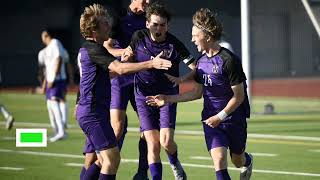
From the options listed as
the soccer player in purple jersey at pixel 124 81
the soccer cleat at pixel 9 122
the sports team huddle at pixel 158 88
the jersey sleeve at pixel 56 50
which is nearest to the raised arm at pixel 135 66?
the sports team huddle at pixel 158 88

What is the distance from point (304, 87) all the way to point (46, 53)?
21601mm

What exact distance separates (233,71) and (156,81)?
1.60 m

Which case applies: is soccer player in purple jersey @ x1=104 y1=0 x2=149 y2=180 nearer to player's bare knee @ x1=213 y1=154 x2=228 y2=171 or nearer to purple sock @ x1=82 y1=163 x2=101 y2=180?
purple sock @ x1=82 y1=163 x2=101 y2=180

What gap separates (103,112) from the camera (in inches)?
435

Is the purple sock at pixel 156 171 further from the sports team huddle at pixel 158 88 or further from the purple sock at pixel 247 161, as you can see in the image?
the purple sock at pixel 247 161

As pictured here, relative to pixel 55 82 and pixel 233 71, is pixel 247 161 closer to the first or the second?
pixel 233 71

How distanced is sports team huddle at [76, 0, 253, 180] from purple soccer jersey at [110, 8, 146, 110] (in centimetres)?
55

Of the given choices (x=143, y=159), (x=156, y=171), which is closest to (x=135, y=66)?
(x=156, y=171)

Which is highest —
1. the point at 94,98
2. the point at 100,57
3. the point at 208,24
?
the point at 208,24

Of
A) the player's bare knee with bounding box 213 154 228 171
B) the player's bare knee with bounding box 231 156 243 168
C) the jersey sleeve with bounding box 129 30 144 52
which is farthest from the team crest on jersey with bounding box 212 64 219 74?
the jersey sleeve with bounding box 129 30 144 52

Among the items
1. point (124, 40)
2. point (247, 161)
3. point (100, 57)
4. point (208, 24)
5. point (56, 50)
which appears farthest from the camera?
point (56, 50)

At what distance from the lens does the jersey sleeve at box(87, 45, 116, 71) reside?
35.6 feet

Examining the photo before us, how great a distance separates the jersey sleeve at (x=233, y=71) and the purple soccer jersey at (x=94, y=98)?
1.35 metres

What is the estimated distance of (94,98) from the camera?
36.2 ft
